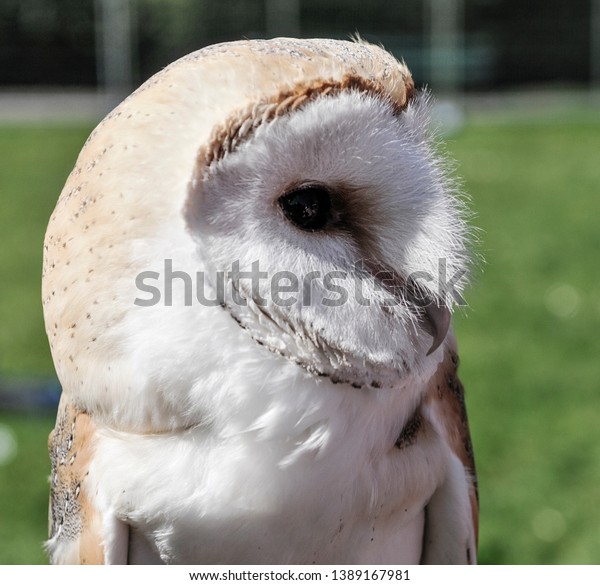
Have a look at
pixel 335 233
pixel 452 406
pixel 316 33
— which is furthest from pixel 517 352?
pixel 316 33

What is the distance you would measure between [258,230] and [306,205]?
5 centimetres

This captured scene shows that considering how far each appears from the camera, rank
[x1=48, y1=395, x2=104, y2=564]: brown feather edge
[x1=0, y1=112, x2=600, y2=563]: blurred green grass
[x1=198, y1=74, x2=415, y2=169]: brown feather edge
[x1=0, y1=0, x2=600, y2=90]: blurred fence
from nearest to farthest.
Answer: [x1=198, y1=74, x2=415, y2=169]: brown feather edge
[x1=48, y1=395, x2=104, y2=564]: brown feather edge
[x1=0, y1=112, x2=600, y2=563]: blurred green grass
[x1=0, y1=0, x2=600, y2=90]: blurred fence

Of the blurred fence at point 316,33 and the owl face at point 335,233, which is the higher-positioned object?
the owl face at point 335,233

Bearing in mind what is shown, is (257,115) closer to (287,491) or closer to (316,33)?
(287,491)

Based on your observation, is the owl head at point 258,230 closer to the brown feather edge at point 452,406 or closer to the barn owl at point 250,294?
the barn owl at point 250,294

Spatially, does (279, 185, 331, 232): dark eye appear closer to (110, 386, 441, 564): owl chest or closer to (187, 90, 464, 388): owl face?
(187, 90, 464, 388): owl face

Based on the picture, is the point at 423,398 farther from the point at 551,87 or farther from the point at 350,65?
the point at 551,87

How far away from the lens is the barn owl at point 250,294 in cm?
78

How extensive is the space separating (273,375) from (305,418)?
5 centimetres

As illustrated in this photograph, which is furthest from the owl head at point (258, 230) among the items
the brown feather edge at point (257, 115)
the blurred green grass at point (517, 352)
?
the blurred green grass at point (517, 352)

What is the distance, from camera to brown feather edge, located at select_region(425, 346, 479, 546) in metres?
0.99

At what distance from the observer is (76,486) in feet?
3.05

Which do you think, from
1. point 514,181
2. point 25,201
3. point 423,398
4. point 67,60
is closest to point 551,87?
point 514,181
